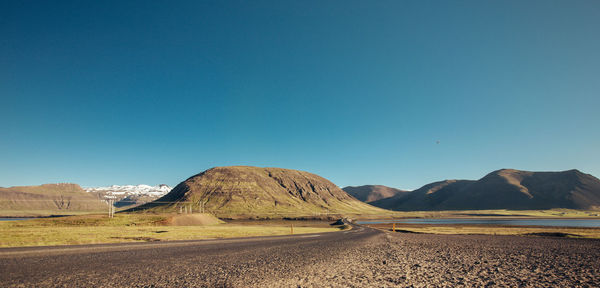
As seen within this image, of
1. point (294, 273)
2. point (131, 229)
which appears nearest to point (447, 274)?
point (294, 273)

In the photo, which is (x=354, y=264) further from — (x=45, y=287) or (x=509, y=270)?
(x=45, y=287)

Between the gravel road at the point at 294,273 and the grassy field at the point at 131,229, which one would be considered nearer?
the gravel road at the point at 294,273

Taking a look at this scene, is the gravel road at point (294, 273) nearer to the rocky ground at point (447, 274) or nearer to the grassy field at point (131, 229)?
the rocky ground at point (447, 274)

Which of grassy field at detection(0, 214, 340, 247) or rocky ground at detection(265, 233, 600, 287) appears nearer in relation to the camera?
rocky ground at detection(265, 233, 600, 287)

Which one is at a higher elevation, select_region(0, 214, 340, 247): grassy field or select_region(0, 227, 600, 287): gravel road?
select_region(0, 227, 600, 287): gravel road

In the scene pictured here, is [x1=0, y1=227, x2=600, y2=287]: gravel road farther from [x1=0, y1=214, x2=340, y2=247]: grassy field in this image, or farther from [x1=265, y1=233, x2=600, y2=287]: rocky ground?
[x1=0, y1=214, x2=340, y2=247]: grassy field

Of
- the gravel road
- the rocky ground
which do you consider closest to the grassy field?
the gravel road

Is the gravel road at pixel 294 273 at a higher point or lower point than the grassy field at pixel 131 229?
higher

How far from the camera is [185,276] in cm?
1338

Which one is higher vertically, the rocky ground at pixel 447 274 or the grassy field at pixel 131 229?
the rocky ground at pixel 447 274

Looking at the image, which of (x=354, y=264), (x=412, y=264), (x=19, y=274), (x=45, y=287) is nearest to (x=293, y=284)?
(x=354, y=264)

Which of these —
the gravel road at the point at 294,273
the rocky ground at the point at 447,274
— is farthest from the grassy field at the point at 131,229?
the rocky ground at the point at 447,274

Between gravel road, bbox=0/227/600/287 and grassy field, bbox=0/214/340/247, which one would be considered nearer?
gravel road, bbox=0/227/600/287

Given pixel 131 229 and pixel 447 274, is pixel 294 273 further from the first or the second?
pixel 131 229
